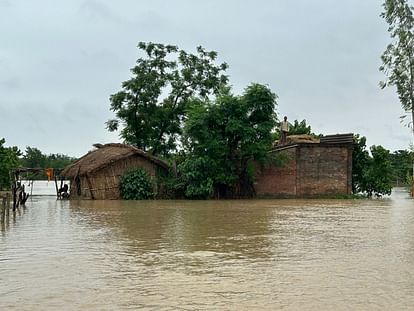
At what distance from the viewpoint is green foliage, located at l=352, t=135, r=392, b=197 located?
3378 centimetres

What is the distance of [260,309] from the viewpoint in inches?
248

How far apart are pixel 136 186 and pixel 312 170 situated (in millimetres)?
10132

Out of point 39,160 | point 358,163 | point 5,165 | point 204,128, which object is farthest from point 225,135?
point 39,160

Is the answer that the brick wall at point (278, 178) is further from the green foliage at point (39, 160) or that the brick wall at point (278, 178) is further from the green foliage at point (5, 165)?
the green foliage at point (39, 160)

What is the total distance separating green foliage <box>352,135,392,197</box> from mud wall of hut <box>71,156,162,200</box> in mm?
12525

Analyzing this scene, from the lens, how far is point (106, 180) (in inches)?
1212

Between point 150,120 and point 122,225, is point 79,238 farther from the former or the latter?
point 150,120

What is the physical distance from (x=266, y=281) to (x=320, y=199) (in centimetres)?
2413

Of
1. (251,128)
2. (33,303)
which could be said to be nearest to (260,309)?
(33,303)

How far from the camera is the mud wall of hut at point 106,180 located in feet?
100

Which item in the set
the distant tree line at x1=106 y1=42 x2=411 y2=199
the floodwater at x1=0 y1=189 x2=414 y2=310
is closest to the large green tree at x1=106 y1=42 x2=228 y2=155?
the distant tree line at x1=106 y1=42 x2=411 y2=199

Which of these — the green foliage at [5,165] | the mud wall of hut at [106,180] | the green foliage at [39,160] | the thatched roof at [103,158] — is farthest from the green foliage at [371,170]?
the green foliage at [39,160]

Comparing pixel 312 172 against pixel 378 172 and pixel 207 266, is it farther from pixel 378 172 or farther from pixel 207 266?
pixel 207 266

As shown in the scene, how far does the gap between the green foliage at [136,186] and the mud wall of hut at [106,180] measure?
329 mm
